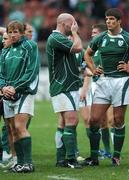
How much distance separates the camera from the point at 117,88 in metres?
12.9

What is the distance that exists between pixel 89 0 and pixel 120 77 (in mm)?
18183

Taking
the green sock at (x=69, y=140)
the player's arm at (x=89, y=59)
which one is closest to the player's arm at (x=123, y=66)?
the player's arm at (x=89, y=59)

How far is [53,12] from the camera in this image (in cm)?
3095

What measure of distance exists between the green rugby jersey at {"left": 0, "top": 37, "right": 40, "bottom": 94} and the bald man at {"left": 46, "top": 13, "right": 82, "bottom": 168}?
57 centimetres

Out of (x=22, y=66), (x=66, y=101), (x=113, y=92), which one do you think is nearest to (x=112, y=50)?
(x=113, y=92)

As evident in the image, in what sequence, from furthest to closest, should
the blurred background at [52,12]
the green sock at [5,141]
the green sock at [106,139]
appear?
the blurred background at [52,12], the green sock at [106,139], the green sock at [5,141]

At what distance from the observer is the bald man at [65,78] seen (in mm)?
12664

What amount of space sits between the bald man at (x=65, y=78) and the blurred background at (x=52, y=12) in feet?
54.3

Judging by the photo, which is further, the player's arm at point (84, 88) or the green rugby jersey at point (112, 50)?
the player's arm at point (84, 88)

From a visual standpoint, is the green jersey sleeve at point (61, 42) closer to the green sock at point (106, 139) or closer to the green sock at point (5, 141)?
the green sock at point (5, 141)

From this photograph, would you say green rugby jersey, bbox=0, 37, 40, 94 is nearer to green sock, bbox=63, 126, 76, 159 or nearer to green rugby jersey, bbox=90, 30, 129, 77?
green sock, bbox=63, 126, 76, 159

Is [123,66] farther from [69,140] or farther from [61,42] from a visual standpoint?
[69,140]

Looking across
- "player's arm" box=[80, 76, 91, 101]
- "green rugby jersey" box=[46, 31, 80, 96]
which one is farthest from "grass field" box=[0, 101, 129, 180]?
"green rugby jersey" box=[46, 31, 80, 96]

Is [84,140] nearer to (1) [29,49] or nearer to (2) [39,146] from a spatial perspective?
(2) [39,146]
